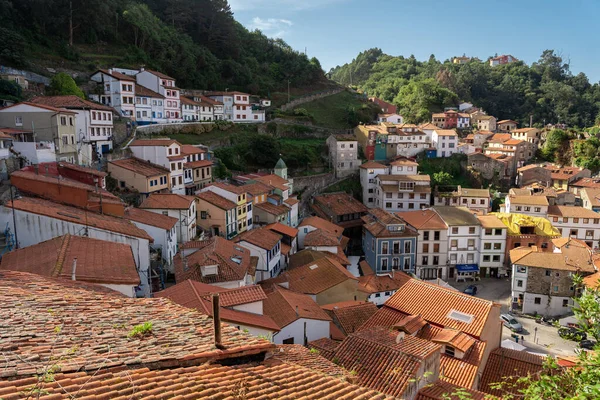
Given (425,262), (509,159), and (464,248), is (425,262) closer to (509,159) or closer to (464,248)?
(464,248)

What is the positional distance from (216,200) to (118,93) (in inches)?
822

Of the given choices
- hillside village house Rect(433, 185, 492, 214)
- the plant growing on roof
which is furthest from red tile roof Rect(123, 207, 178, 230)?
hillside village house Rect(433, 185, 492, 214)

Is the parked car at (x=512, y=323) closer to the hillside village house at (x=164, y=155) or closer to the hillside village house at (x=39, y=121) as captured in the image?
the hillside village house at (x=164, y=155)

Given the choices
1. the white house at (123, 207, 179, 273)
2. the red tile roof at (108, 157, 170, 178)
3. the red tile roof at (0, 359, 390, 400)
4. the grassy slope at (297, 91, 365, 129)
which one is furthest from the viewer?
the grassy slope at (297, 91, 365, 129)

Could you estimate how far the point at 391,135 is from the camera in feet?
206

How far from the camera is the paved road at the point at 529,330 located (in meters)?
29.1

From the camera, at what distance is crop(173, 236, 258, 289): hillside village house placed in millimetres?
21688

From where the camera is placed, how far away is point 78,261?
574 inches

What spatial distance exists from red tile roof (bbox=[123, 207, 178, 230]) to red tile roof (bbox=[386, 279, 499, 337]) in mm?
13303

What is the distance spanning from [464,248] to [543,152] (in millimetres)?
42482

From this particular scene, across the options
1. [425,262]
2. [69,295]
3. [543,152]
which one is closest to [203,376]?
[69,295]

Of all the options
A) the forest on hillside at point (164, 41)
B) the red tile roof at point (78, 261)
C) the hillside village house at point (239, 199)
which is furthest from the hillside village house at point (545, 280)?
the forest on hillside at point (164, 41)

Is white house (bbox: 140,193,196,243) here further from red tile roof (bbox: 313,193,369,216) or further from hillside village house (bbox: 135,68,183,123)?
hillside village house (bbox: 135,68,183,123)

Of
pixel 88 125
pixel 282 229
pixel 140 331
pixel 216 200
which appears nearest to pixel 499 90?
pixel 282 229
